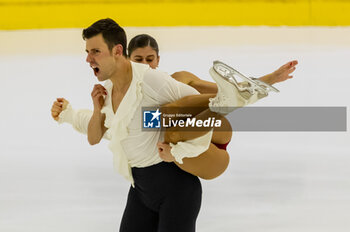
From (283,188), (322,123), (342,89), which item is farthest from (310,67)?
(283,188)

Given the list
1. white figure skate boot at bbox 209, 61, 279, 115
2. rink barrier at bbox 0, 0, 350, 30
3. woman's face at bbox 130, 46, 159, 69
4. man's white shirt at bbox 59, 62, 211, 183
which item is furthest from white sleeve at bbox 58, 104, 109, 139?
rink barrier at bbox 0, 0, 350, 30

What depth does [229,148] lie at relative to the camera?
13.6 feet

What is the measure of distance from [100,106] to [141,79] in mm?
231

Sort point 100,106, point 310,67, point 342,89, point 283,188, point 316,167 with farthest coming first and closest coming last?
point 310,67 < point 342,89 < point 316,167 < point 283,188 < point 100,106

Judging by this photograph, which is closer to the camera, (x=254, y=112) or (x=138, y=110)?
(x=138, y=110)

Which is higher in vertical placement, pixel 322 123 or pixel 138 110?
pixel 322 123

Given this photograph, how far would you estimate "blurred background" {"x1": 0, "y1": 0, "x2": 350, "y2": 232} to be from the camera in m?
3.23

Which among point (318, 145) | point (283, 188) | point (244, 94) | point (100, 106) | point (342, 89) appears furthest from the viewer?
point (342, 89)

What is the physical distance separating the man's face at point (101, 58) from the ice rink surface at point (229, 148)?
1184 millimetres

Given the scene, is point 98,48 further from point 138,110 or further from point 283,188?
point 283,188

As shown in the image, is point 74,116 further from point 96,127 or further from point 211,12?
point 211,12

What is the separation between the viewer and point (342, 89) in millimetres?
4809

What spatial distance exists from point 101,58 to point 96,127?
0.99ft

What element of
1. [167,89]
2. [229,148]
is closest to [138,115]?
[167,89]
